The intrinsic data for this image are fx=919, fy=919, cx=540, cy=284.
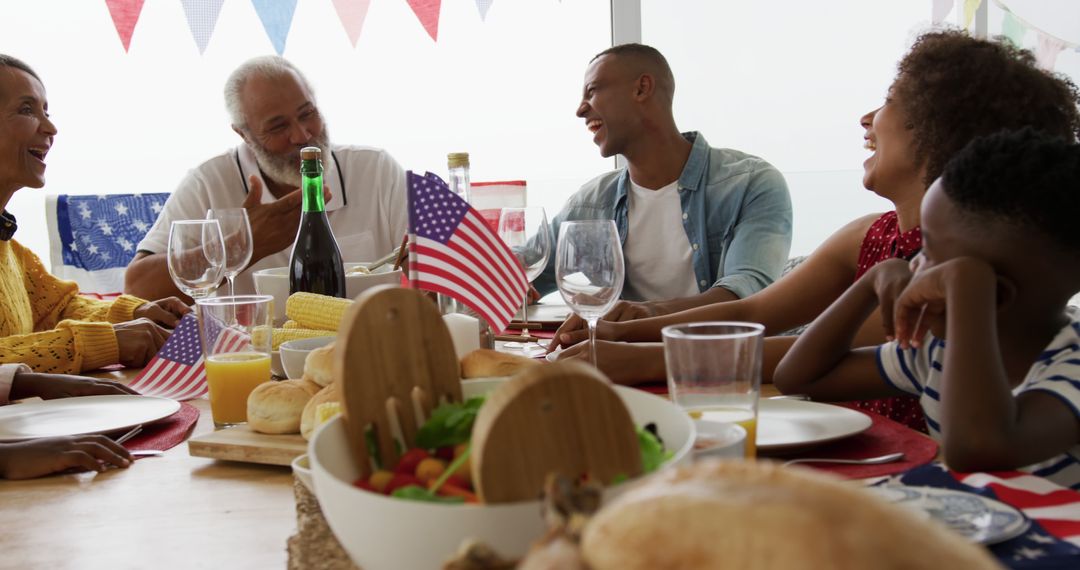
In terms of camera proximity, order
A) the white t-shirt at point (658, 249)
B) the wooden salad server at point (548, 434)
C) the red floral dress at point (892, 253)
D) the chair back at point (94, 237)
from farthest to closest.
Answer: the chair back at point (94, 237) → the white t-shirt at point (658, 249) → the red floral dress at point (892, 253) → the wooden salad server at point (548, 434)

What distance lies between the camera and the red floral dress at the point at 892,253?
158cm

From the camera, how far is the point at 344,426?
1.98ft

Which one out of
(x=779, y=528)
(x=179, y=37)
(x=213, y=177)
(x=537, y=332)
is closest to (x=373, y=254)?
(x=213, y=177)

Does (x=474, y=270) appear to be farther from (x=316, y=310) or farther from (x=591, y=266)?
(x=316, y=310)

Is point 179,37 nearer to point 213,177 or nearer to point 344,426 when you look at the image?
point 213,177

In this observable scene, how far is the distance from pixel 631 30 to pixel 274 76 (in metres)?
1.78

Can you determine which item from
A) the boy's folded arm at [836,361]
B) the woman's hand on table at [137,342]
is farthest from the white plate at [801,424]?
the woman's hand on table at [137,342]

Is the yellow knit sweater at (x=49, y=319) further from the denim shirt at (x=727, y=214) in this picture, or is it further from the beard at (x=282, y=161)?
the denim shirt at (x=727, y=214)

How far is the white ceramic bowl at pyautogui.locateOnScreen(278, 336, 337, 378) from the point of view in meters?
1.34

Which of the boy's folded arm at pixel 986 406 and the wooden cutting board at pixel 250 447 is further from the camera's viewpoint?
the wooden cutting board at pixel 250 447

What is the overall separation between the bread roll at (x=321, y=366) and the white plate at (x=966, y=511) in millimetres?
666

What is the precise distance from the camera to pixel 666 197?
111 inches

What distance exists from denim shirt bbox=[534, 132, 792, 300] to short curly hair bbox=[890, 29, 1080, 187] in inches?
36.2

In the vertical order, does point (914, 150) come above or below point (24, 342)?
above
